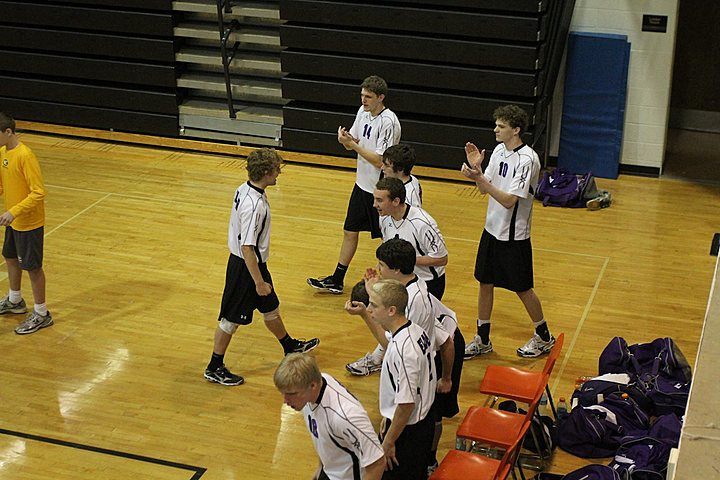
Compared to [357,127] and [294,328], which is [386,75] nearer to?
[357,127]

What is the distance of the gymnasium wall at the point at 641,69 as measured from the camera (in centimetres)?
1174

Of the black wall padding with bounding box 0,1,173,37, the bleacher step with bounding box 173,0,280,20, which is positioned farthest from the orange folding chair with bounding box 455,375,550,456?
the black wall padding with bounding box 0,1,173,37

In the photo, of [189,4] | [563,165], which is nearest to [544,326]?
[563,165]

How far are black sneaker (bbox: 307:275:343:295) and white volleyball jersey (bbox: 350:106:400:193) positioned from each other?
0.95 m

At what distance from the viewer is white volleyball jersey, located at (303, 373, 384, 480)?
480 cm

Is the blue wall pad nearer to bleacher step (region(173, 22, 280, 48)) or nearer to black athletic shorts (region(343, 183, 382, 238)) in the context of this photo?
bleacher step (region(173, 22, 280, 48))

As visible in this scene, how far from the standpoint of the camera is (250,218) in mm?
7082

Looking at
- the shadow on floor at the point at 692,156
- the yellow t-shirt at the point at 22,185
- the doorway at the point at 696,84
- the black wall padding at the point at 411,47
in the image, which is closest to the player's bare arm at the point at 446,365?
the yellow t-shirt at the point at 22,185

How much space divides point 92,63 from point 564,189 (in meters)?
6.66

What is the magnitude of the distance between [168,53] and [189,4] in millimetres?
721

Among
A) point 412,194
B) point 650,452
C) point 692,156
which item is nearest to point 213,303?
point 412,194

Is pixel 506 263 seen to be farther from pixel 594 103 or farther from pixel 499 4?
pixel 594 103

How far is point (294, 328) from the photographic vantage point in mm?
8531

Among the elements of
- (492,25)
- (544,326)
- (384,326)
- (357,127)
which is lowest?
(544,326)
